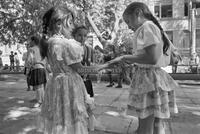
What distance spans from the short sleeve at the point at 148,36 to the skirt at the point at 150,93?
0.31 m

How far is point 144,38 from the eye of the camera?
5.99 feet

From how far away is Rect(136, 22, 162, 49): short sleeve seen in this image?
70.2 inches

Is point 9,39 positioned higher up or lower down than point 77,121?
higher up

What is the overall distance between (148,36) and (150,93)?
1.90ft

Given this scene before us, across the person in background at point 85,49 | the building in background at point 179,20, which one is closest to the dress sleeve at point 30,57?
the person in background at point 85,49

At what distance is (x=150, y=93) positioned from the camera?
2025 millimetres

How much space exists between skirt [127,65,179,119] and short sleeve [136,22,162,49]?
1.02ft

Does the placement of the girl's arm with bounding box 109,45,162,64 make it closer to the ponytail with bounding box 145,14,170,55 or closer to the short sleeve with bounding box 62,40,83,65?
the ponytail with bounding box 145,14,170,55

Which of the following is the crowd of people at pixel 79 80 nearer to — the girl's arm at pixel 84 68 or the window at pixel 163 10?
the girl's arm at pixel 84 68

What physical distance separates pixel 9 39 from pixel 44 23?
12.3m

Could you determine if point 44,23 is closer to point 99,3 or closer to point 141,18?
point 141,18

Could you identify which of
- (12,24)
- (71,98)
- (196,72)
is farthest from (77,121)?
(12,24)

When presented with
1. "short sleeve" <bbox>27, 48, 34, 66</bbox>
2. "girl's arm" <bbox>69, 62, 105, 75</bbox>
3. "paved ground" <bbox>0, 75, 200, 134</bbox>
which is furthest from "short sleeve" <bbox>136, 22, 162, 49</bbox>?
"short sleeve" <bbox>27, 48, 34, 66</bbox>

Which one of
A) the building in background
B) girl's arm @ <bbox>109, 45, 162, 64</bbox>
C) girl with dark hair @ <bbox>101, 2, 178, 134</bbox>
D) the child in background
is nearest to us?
girl's arm @ <bbox>109, 45, 162, 64</bbox>
